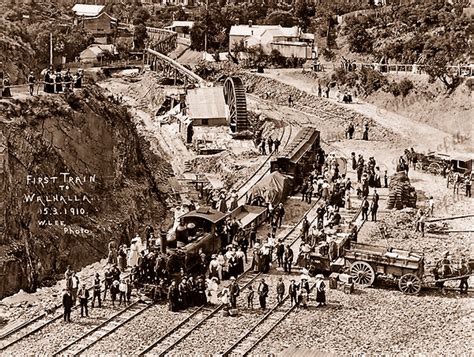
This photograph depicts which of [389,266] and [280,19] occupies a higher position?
[280,19]

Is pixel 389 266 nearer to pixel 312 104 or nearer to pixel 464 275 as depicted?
pixel 464 275

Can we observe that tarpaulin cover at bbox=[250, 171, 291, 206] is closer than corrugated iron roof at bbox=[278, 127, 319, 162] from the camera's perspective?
Yes

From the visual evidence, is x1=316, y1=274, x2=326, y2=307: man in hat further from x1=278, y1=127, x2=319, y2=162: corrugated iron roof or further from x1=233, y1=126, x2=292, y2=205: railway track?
x1=278, y1=127, x2=319, y2=162: corrugated iron roof

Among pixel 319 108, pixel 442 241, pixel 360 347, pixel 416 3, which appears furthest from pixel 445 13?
pixel 360 347

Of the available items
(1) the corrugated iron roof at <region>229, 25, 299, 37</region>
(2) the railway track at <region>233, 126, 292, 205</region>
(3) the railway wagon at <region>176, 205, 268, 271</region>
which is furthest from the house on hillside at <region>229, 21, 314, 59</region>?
(3) the railway wagon at <region>176, 205, 268, 271</region>

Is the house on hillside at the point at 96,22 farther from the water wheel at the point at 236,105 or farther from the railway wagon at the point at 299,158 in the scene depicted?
the railway wagon at the point at 299,158

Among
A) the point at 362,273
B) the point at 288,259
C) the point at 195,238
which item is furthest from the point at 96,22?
the point at 362,273
